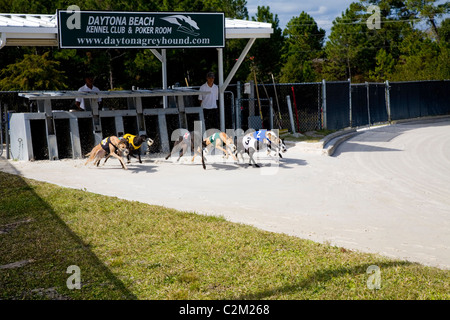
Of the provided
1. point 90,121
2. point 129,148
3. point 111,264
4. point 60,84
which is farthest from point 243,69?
point 111,264

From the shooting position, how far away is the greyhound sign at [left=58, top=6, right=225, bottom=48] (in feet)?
49.7

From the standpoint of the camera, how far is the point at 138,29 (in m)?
16.0

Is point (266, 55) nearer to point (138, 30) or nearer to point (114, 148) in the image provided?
point (138, 30)

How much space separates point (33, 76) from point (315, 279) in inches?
902

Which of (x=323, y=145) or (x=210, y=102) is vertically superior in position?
(x=210, y=102)

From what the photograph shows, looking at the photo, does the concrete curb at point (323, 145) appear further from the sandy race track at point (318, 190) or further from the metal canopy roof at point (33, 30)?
the metal canopy roof at point (33, 30)

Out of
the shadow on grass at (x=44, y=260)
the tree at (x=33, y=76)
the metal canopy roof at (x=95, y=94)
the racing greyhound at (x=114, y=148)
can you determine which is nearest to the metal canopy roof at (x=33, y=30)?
the metal canopy roof at (x=95, y=94)

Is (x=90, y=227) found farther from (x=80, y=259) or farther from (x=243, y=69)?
(x=243, y=69)

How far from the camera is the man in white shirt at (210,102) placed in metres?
17.0

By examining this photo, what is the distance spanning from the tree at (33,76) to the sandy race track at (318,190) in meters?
12.1

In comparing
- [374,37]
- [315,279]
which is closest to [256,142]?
[315,279]

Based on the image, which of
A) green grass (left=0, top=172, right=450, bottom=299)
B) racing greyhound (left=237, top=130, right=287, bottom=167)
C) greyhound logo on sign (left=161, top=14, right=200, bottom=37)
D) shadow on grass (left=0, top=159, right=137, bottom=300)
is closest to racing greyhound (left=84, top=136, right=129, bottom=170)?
racing greyhound (left=237, top=130, right=287, bottom=167)

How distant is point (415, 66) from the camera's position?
128 feet

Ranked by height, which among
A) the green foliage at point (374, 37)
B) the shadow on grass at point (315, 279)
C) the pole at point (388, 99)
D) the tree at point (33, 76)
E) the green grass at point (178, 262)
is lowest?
the shadow on grass at point (315, 279)
